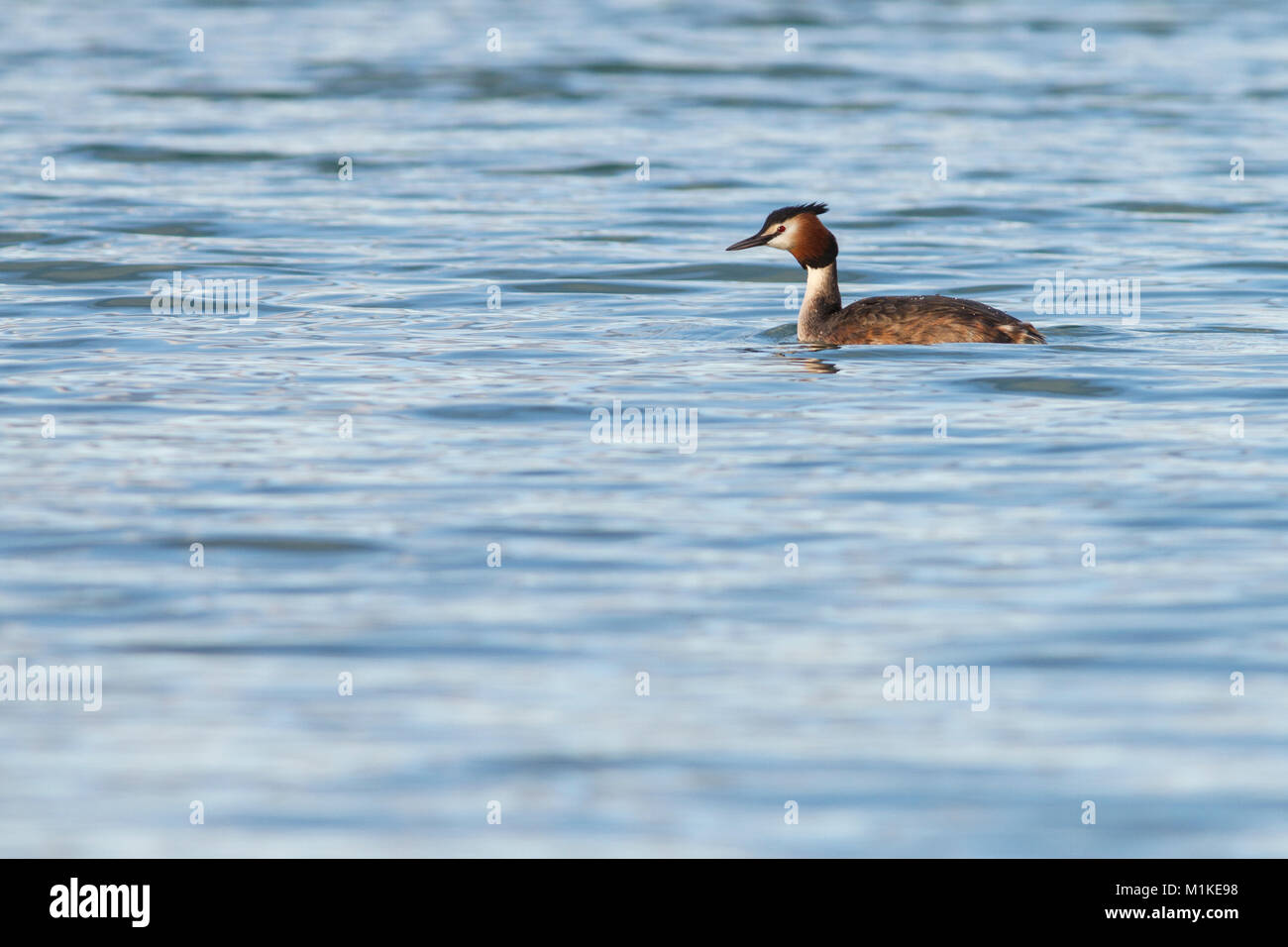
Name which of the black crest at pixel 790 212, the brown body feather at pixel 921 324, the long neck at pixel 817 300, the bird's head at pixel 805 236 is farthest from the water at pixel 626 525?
the black crest at pixel 790 212

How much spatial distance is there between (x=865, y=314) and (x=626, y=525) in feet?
17.0

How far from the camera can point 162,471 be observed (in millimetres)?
10938

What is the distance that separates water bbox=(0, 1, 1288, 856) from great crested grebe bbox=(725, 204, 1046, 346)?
17 cm

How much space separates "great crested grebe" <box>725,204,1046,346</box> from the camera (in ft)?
47.6

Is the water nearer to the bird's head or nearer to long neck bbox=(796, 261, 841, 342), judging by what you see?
long neck bbox=(796, 261, 841, 342)

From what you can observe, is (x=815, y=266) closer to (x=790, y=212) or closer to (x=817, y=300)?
(x=817, y=300)

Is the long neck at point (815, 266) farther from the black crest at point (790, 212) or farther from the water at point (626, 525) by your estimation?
the water at point (626, 525)

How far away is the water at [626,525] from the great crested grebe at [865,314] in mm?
170

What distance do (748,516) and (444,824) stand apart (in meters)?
3.82

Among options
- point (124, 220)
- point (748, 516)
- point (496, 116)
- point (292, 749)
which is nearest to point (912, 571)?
point (748, 516)

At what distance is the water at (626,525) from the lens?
683cm

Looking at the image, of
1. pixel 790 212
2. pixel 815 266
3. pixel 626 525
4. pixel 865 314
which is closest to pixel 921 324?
pixel 865 314

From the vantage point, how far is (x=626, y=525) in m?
9.95

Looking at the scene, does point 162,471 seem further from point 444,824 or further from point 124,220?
point 124,220
